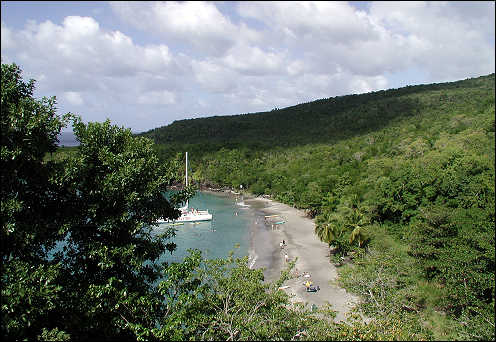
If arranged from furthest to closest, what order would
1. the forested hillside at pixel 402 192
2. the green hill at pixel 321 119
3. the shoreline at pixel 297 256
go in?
the green hill at pixel 321 119 < the shoreline at pixel 297 256 < the forested hillside at pixel 402 192

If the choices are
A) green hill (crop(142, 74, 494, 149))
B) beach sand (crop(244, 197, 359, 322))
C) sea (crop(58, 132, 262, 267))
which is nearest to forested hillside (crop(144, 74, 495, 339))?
green hill (crop(142, 74, 494, 149))

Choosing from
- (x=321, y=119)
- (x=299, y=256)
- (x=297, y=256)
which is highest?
(x=321, y=119)

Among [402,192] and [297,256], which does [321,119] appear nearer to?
[402,192]

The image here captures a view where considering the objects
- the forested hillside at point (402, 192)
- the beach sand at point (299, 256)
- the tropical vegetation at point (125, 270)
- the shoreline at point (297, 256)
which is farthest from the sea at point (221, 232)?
the tropical vegetation at point (125, 270)

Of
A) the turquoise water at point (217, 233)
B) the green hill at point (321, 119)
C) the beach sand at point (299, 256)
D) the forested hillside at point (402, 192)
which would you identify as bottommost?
the beach sand at point (299, 256)

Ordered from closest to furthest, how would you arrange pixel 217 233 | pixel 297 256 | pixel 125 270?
1. pixel 125 270
2. pixel 297 256
3. pixel 217 233

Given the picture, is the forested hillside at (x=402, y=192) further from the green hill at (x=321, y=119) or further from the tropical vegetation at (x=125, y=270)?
the green hill at (x=321, y=119)

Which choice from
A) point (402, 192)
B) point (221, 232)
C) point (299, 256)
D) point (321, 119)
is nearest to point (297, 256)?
point (299, 256)
